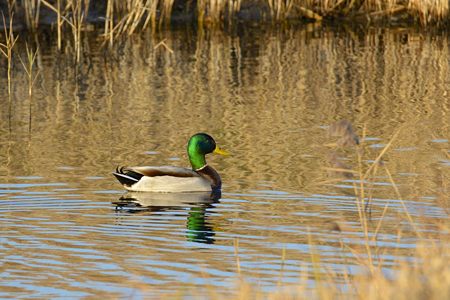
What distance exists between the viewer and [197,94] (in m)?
15.6

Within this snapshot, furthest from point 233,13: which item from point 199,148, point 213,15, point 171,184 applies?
point 171,184

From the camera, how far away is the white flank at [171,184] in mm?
10734

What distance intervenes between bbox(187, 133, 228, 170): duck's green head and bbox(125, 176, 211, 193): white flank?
20.1 inches

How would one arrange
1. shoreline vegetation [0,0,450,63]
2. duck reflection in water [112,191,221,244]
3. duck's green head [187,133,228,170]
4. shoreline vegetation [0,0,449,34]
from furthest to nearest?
shoreline vegetation [0,0,449,34]
shoreline vegetation [0,0,450,63]
duck's green head [187,133,228,170]
duck reflection in water [112,191,221,244]

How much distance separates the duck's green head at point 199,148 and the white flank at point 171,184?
1.68 feet

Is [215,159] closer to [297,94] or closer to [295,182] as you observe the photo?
[295,182]

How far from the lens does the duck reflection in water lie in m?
9.26

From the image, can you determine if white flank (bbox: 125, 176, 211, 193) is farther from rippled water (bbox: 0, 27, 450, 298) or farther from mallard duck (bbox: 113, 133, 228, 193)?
rippled water (bbox: 0, 27, 450, 298)

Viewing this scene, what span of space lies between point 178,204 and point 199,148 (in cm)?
125

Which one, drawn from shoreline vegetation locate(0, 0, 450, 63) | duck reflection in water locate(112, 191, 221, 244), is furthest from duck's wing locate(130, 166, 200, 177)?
shoreline vegetation locate(0, 0, 450, 63)

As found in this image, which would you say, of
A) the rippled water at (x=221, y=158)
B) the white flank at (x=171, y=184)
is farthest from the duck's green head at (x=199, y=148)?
the white flank at (x=171, y=184)

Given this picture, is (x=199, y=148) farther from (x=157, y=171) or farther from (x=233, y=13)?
(x=233, y=13)

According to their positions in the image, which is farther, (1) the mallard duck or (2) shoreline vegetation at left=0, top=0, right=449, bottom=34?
(2) shoreline vegetation at left=0, top=0, right=449, bottom=34

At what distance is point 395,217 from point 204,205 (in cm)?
192
